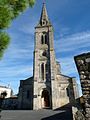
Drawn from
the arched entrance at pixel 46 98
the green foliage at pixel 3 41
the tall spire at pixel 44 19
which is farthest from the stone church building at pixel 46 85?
the green foliage at pixel 3 41

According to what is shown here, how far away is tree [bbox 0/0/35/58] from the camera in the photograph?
568 centimetres

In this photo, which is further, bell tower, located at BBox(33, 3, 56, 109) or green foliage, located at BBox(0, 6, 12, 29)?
bell tower, located at BBox(33, 3, 56, 109)

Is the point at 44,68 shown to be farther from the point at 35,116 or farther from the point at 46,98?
the point at 35,116

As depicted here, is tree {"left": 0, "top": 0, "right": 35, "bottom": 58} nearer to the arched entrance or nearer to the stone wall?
the stone wall

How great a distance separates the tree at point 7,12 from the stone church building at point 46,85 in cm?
2580

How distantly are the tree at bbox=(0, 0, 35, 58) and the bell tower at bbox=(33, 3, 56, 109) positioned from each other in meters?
25.8

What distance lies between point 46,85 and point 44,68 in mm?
3541

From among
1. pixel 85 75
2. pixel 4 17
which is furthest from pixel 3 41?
pixel 85 75

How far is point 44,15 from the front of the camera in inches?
1720

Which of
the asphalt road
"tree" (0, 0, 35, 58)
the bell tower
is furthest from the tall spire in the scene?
"tree" (0, 0, 35, 58)

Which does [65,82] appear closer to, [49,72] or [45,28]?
[49,72]

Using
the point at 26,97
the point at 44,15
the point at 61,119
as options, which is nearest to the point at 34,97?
the point at 26,97

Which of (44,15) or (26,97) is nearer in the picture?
(26,97)

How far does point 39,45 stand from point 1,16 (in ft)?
103
